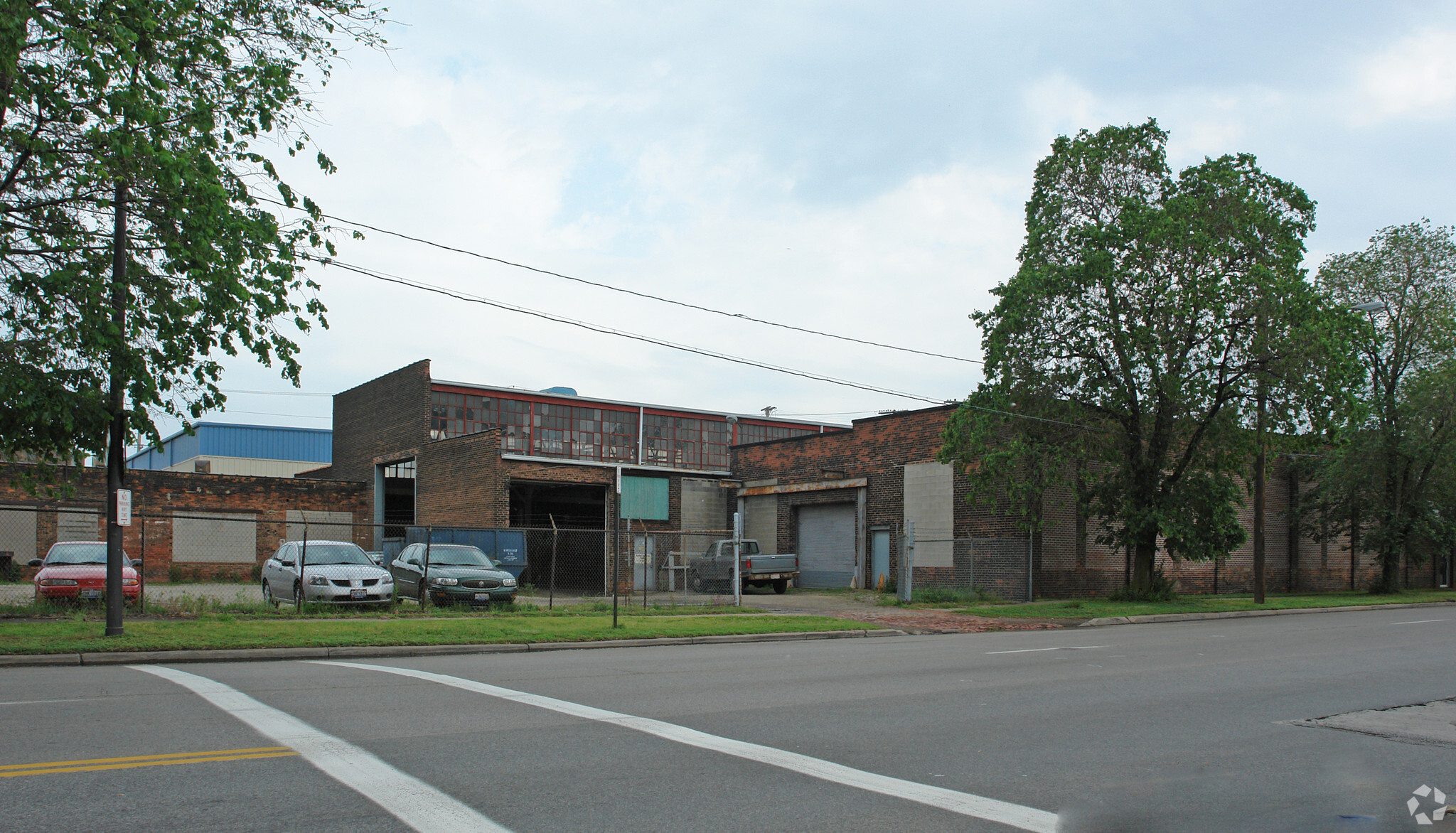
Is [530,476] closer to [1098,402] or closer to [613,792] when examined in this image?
[1098,402]

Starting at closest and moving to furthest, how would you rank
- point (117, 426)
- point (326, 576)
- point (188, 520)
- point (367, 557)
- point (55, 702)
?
point (55, 702)
point (117, 426)
point (326, 576)
point (367, 557)
point (188, 520)

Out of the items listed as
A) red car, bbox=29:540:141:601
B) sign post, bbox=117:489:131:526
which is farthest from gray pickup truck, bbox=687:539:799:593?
sign post, bbox=117:489:131:526

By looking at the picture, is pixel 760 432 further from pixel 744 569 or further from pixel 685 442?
pixel 744 569

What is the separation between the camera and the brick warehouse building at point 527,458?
3531 cm

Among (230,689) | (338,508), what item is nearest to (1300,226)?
(230,689)

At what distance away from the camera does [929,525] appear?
1287 inches

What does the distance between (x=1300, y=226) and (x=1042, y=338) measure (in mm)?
7785

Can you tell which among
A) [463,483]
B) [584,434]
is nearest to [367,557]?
[463,483]

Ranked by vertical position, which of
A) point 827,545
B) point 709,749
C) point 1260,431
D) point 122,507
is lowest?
point 827,545

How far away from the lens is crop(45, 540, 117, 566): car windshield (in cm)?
1984

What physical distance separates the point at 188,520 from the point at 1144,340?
32.2 m

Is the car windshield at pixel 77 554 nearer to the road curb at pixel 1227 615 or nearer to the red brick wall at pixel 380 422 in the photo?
the red brick wall at pixel 380 422

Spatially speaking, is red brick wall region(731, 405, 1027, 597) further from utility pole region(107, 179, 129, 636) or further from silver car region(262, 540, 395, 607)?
utility pole region(107, 179, 129, 636)

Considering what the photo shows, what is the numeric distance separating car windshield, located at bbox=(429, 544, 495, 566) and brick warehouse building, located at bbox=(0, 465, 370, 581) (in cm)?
1242
